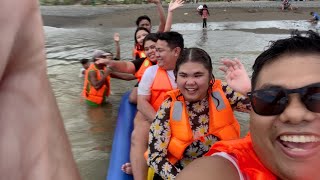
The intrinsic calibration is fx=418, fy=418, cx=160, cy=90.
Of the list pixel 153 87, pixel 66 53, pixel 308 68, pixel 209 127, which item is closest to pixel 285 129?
pixel 308 68

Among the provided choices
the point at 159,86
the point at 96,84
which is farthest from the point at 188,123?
the point at 96,84

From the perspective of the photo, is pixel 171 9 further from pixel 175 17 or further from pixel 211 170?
pixel 175 17

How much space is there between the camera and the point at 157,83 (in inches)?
129

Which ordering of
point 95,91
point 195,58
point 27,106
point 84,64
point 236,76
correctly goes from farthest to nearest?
point 84,64 < point 95,91 < point 195,58 < point 236,76 < point 27,106

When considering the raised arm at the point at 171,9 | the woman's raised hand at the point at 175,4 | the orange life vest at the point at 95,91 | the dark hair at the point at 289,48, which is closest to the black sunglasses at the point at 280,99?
the dark hair at the point at 289,48

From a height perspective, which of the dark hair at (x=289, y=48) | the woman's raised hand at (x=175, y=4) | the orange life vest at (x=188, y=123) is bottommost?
the orange life vest at (x=188, y=123)

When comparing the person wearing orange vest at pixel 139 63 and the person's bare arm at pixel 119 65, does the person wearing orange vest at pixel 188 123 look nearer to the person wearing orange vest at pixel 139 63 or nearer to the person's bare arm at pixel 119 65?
the person wearing orange vest at pixel 139 63

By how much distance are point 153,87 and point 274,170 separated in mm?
2099

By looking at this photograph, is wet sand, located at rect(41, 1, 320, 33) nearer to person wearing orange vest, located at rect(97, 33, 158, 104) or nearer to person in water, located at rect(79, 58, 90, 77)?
person in water, located at rect(79, 58, 90, 77)

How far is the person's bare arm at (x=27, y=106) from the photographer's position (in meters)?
0.51

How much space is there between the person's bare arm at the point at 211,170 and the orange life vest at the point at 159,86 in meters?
1.91

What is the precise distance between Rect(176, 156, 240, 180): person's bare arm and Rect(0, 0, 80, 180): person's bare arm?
75cm

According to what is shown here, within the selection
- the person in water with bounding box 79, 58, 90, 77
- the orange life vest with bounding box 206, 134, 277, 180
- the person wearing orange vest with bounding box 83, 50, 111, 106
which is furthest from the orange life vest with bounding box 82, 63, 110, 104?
the orange life vest with bounding box 206, 134, 277, 180

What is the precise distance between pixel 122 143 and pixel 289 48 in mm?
2181
